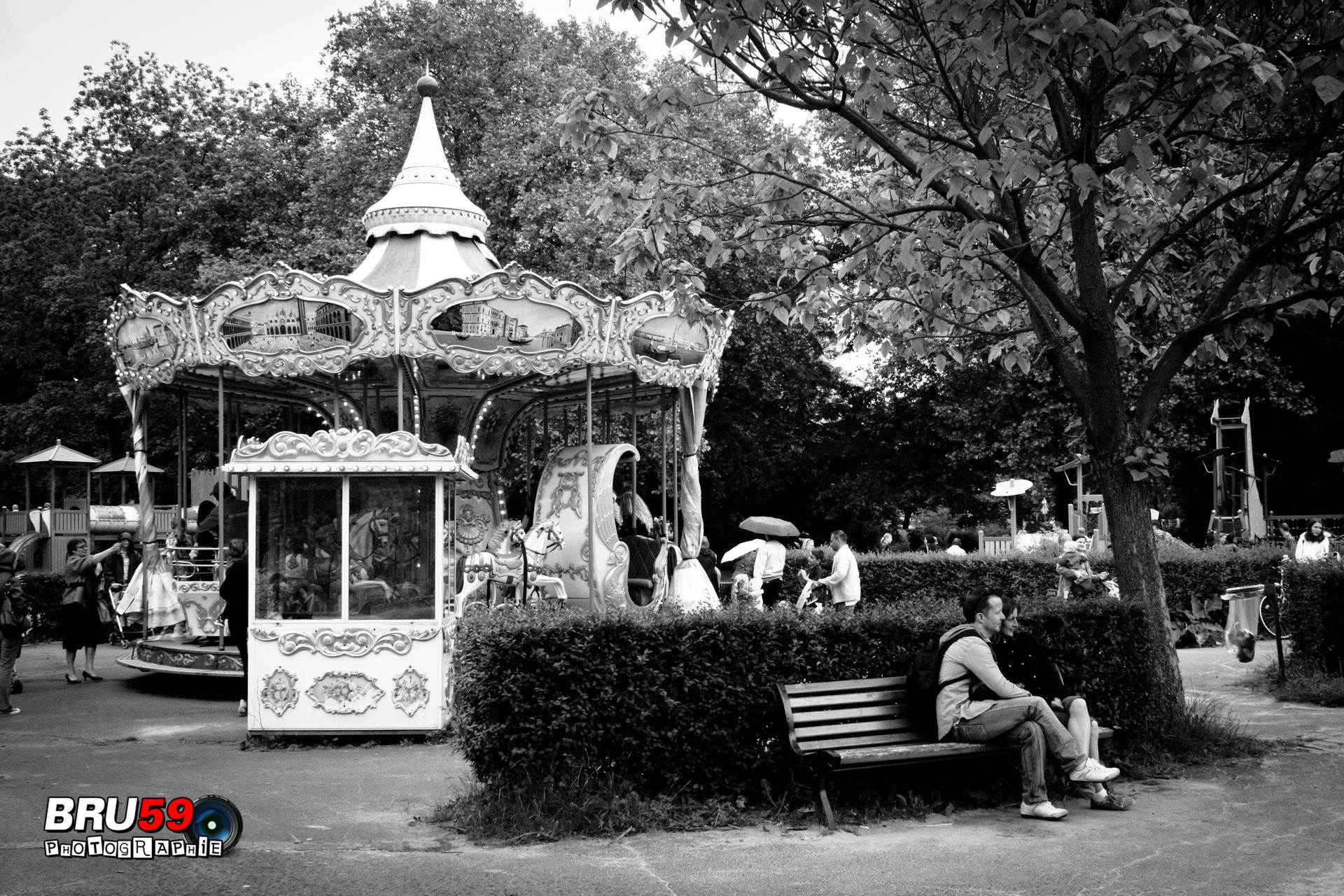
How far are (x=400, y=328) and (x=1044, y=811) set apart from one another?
8492 mm

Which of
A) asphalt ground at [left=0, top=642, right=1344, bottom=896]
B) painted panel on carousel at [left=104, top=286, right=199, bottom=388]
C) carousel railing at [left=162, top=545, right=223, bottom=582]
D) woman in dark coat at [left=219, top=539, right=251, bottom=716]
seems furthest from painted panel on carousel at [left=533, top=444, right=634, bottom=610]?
asphalt ground at [left=0, top=642, right=1344, bottom=896]

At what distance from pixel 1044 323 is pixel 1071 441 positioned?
2.35 m

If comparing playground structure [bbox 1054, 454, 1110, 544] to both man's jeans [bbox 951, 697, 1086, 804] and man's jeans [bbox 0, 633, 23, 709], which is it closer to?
man's jeans [bbox 951, 697, 1086, 804]

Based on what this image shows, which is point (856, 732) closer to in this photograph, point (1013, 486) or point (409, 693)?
point (409, 693)

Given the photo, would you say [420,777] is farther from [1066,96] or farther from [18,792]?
[1066,96]

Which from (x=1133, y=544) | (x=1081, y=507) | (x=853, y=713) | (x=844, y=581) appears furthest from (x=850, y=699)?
(x=1081, y=507)

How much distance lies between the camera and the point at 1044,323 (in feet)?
33.6

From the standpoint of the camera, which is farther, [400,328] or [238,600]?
[400,328]

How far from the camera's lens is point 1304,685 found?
41.2ft

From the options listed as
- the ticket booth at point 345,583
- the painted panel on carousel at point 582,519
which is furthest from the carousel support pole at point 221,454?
the painted panel on carousel at point 582,519

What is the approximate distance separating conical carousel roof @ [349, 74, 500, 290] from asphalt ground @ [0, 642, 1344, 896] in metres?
7.33

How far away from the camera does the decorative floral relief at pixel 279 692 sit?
35.4ft

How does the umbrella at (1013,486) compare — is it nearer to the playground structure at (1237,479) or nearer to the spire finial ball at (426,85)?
the playground structure at (1237,479)

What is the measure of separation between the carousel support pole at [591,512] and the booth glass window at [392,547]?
7.76ft
